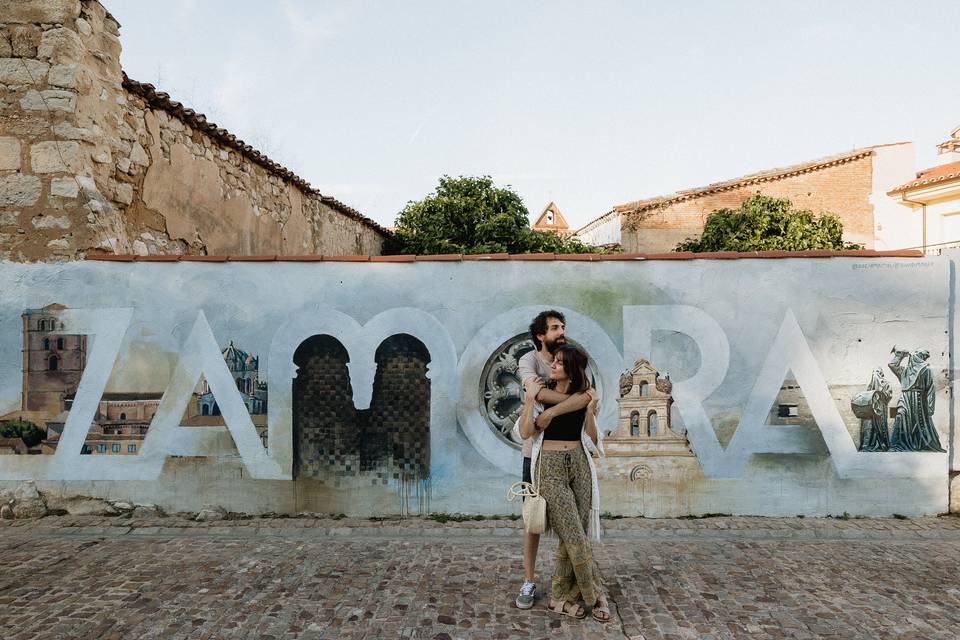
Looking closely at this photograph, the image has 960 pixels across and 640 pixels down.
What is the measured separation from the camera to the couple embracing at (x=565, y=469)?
3.84m

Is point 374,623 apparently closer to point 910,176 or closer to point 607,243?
point 607,243

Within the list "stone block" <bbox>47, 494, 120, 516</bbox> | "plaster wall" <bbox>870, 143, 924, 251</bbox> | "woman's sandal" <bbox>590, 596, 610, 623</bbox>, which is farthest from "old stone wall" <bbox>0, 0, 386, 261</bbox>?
"plaster wall" <bbox>870, 143, 924, 251</bbox>

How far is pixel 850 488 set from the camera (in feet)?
18.9

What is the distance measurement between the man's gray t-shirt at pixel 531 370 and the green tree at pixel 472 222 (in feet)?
44.0

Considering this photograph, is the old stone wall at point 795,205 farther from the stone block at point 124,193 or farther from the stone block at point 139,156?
the stone block at point 124,193

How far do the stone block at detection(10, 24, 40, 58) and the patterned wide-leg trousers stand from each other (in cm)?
618

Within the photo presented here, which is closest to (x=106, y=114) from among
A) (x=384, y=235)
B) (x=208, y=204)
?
(x=208, y=204)

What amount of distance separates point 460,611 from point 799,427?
143 inches

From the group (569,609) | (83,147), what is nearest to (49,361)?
(83,147)

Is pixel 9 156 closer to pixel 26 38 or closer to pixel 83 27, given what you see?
pixel 26 38

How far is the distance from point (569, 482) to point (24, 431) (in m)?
5.24

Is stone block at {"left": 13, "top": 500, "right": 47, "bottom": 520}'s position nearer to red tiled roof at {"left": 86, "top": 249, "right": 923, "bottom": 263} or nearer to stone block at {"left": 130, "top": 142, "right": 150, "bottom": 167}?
red tiled roof at {"left": 86, "top": 249, "right": 923, "bottom": 263}

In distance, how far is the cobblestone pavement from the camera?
12.2ft

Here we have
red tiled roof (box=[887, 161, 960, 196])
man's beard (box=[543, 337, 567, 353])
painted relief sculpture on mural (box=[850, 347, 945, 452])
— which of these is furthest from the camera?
red tiled roof (box=[887, 161, 960, 196])
